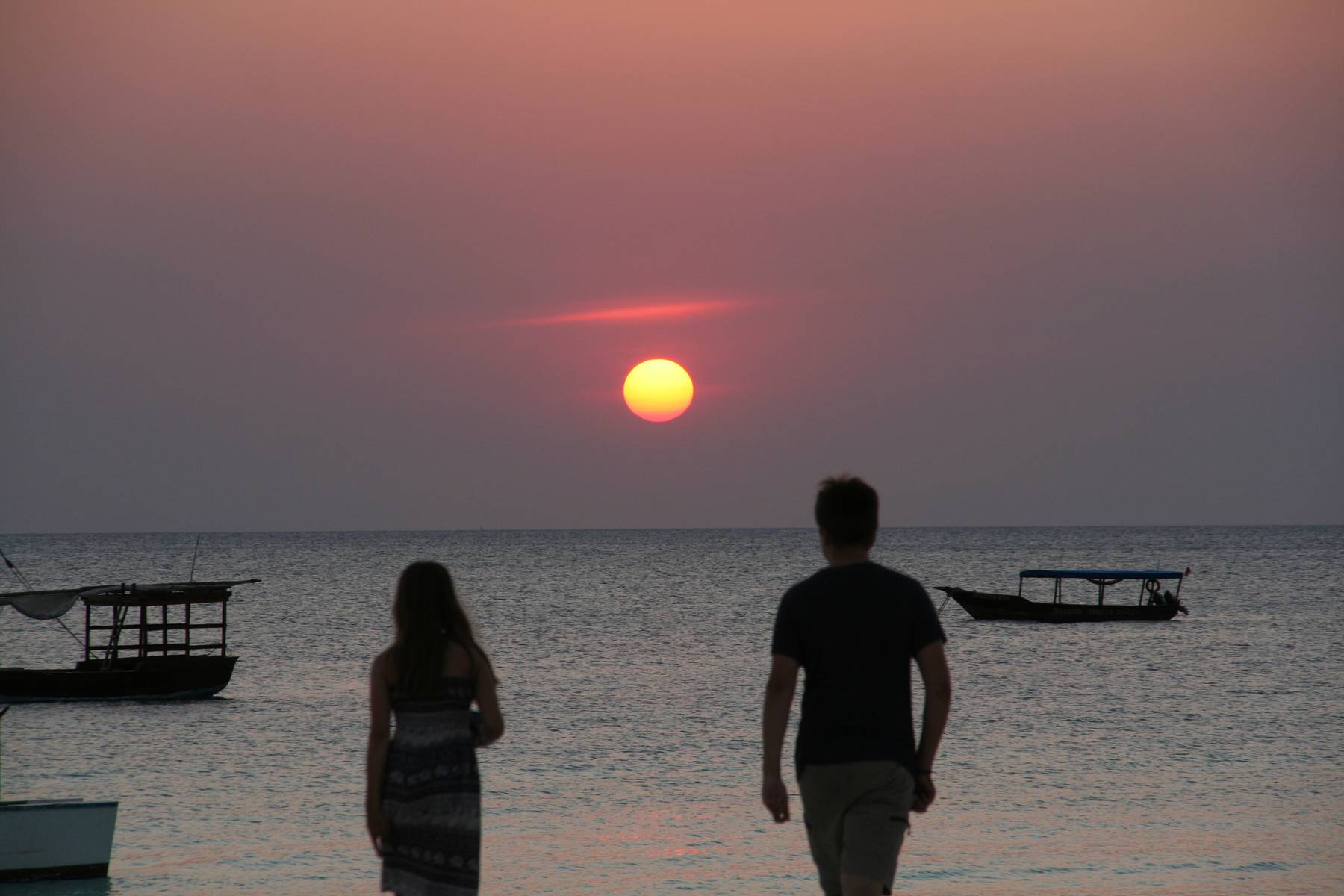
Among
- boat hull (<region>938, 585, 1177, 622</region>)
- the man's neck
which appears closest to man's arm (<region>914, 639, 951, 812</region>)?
the man's neck

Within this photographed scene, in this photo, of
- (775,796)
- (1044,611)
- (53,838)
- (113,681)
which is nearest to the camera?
(775,796)

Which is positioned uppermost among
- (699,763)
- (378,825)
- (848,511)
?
(848,511)

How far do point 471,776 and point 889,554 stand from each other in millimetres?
149477

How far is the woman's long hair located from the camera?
5.10m

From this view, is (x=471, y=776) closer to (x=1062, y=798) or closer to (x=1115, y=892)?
(x=1115, y=892)

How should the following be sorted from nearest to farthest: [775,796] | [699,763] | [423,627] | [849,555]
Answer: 1. [775,796]
2. [849,555]
3. [423,627]
4. [699,763]

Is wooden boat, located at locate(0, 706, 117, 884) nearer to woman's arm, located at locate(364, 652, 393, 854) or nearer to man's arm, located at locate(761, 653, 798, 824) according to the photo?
woman's arm, located at locate(364, 652, 393, 854)

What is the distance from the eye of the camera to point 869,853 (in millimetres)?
4859

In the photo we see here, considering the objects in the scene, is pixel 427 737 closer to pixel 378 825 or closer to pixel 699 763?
pixel 378 825

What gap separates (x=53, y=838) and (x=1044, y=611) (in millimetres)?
51854

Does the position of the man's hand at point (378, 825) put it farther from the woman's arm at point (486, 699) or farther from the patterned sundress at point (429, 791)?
the woman's arm at point (486, 699)

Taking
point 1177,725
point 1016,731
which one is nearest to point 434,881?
point 1016,731

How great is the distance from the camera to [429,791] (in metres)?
5.21

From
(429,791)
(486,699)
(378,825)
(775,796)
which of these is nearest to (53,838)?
(378,825)
